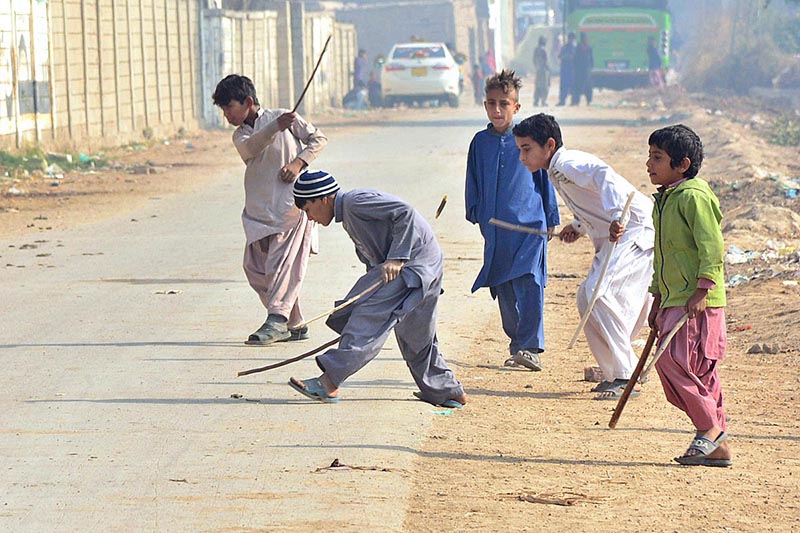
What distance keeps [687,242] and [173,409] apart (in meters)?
2.41

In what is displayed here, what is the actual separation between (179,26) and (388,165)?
29.0 ft

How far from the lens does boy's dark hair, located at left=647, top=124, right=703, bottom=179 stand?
5320 millimetres

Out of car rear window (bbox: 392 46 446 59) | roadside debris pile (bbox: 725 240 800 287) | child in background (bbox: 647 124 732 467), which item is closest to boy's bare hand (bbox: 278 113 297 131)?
child in background (bbox: 647 124 732 467)

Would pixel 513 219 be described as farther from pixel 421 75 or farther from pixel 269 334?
pixel 421 75

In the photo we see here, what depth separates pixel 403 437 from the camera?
5.74m

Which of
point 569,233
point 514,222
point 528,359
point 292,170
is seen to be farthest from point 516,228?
point 292,170

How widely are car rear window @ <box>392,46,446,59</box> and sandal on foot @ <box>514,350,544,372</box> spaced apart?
2965 cm

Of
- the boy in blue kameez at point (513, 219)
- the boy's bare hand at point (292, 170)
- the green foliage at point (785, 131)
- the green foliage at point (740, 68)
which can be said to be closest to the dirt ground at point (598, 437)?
the boy in blue kameez at point (513, 219)

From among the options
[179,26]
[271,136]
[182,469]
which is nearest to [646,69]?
[179,26]

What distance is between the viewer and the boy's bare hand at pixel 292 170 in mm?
7773

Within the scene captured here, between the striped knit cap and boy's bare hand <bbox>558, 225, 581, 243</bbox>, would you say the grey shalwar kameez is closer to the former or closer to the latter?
the striped knit cap

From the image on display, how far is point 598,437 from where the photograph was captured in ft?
19.2

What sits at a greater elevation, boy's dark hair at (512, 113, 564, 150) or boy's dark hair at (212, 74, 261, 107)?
boy's dark hair at (212, 74, 261, 107)

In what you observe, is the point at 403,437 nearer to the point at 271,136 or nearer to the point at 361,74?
the point at 271,136
